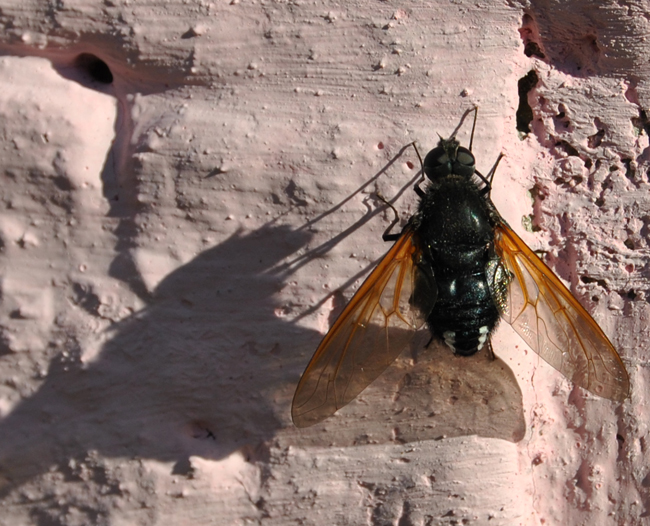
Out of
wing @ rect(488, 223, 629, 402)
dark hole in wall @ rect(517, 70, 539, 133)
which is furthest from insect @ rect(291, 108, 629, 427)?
dark hole in wall @ rect(517, 70, 539, 133)

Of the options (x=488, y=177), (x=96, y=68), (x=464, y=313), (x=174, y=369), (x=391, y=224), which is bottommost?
(x=174, y=369)

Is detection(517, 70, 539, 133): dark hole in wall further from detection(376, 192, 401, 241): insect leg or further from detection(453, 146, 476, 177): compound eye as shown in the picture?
detection(376, 192, 401, 241): insect leg

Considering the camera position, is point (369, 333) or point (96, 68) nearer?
point (369, 333)

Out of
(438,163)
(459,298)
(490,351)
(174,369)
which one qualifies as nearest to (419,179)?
(438,163)

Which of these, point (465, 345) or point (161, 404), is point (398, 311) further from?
point (161, 404)

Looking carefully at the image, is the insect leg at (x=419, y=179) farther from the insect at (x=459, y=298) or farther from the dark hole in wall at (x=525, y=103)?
the dark hole in wall at (x=525, y=103)

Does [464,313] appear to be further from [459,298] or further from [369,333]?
[369,333]

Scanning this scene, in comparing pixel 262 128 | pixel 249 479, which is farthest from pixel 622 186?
pixel 249 479

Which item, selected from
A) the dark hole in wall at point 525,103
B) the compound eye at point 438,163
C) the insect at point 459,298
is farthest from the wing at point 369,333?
the dark hole in wall at point 525,103
